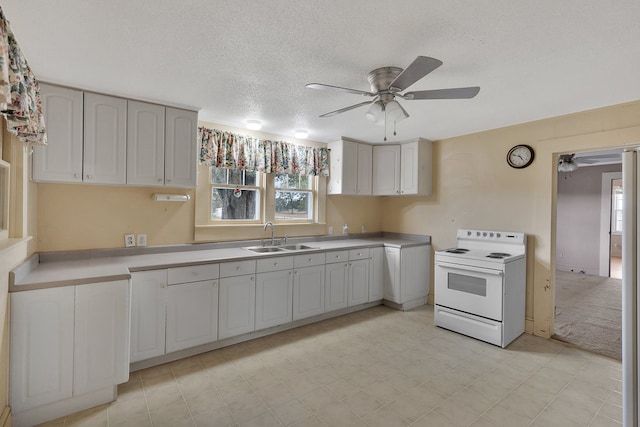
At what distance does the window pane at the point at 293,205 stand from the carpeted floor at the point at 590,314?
131 inches

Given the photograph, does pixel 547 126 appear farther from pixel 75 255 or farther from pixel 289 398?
pixel 75 255

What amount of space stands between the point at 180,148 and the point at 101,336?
174cm

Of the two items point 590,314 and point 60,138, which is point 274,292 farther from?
point 590,314

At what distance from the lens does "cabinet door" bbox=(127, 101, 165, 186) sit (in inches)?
109

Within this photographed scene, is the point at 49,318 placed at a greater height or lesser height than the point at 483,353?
greater

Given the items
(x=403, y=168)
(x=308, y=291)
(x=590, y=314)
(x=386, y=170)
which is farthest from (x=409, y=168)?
(x=590, y=314)

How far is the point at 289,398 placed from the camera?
7.41ft

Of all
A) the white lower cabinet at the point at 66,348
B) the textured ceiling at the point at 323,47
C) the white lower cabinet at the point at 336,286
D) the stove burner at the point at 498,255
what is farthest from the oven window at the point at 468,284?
the white lower cabinet at the point at 66,348

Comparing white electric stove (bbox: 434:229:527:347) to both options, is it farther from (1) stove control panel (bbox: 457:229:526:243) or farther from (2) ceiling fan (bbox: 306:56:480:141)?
(2) ceiling fan (bbox: 306:56:480:141)

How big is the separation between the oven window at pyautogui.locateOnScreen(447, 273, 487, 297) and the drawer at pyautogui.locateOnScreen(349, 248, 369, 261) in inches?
42.6

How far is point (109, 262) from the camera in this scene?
2672 mm

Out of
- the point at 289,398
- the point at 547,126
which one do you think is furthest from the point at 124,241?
the point at 547,126

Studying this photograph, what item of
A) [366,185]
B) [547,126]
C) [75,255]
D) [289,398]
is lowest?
[289,398]

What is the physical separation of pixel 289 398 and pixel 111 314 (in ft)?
4.67
